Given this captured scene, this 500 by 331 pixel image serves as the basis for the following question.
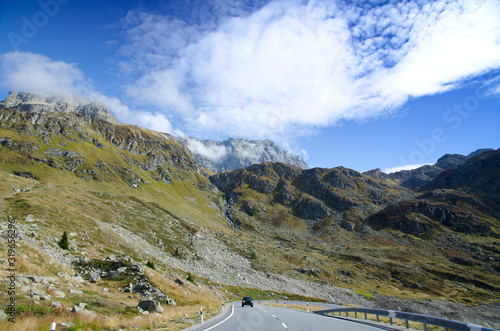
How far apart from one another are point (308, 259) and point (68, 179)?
143 metres

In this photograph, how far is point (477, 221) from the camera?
18638 centimetres

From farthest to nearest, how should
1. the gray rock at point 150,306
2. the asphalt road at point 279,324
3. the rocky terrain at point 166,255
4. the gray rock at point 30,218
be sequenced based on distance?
the gray rock at point 30,218 < the rocky terrain at point 166,255 < the gray rock at point 150,306 < the asphalt road at point 279,324

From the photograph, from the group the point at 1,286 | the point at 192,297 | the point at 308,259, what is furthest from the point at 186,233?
the point at 1,286

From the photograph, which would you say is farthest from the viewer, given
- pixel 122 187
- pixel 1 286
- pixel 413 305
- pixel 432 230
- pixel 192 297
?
pixel 432 230

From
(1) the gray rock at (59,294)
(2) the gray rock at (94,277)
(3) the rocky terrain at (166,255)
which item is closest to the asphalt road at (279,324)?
(3) the rocky terrain at (166,255)

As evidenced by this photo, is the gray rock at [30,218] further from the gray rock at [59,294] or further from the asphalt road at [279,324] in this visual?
the asphalt road at [279,324]

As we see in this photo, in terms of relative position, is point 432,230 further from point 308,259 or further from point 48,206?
point 48,206

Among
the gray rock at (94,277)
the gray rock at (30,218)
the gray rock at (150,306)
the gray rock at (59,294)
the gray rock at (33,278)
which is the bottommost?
the gray rock at (150,306)

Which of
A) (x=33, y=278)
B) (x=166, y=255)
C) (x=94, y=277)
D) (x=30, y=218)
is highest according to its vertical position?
(x=30, y=218)

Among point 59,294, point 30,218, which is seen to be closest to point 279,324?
point 59,294

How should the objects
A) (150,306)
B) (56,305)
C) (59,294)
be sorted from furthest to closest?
1. (150,306)
2. (59,294)
3. (56,305)

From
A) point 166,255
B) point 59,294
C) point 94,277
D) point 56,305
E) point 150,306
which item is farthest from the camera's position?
point 166,255

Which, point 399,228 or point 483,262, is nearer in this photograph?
point 483,262

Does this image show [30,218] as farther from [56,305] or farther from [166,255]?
[56,305]
